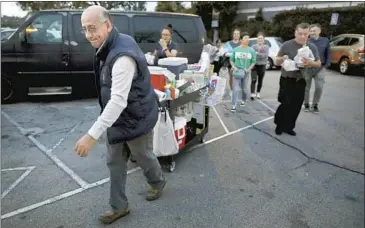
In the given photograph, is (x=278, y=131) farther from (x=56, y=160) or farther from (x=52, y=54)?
(x=52, y=54)

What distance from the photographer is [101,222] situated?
2660 mm

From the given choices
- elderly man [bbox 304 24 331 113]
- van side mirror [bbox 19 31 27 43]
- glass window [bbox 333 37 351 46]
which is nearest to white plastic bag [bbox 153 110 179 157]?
glass window [bbox 333 37 351 46]

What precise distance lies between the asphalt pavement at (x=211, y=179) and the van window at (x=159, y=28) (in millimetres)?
2554

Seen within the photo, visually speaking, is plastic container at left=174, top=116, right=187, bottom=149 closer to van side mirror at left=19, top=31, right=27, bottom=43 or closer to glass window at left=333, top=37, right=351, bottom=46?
glass window at left=333, top=37, right=351, bottom=46

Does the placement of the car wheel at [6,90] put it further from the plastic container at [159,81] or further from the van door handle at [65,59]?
the plastic container at [159,81]

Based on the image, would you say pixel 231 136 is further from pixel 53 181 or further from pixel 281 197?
pixel 53 181

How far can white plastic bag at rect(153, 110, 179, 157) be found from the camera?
3.26 meters

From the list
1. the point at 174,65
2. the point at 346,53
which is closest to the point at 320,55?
the point at 346,53

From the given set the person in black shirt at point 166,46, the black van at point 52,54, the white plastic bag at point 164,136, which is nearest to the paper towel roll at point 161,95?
the white plastic bag at point 164,136

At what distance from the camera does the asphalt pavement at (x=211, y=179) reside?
278 centimetres

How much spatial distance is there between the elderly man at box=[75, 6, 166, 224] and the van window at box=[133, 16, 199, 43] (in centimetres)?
502

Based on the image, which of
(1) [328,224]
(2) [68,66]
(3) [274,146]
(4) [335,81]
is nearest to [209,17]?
(4) [335,81]

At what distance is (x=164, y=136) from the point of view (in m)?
3.29

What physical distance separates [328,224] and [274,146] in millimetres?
1921
